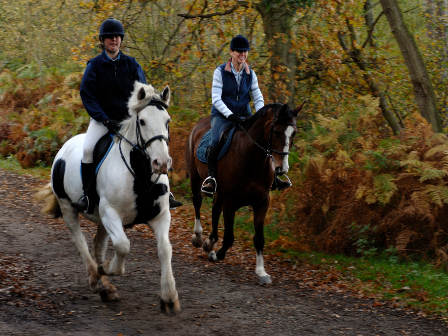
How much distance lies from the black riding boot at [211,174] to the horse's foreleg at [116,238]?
7.29ft

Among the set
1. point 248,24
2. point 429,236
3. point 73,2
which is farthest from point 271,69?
point 73,2

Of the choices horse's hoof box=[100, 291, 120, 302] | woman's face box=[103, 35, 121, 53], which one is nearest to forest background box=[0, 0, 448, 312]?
horse's hoof box=[100, 291, 120, 302]

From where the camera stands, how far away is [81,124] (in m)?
14.4

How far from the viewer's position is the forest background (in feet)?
24.5

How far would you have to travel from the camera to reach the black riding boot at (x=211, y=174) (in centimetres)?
720

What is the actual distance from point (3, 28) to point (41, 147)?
810 cm

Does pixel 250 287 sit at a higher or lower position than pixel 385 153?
lower

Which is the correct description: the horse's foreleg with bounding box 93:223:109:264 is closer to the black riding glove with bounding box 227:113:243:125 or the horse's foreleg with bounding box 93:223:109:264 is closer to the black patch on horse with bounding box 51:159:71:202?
the black patch on horse with bounding box 51:159:71:202

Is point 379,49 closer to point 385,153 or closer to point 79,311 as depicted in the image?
point 385,153

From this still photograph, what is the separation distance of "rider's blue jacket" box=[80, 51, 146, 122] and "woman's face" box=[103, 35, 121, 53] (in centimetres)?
11

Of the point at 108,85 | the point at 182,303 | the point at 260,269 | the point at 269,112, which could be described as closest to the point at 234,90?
the point at 269,112

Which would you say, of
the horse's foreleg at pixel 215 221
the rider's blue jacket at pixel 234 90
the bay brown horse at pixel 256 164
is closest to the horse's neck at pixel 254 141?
the bay brown horse at pixel 256 164

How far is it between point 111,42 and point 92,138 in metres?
1.16

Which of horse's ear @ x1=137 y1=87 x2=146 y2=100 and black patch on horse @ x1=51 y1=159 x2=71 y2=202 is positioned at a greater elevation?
horse's ear @ x1=137 y1=87 x2=146 y2=100
